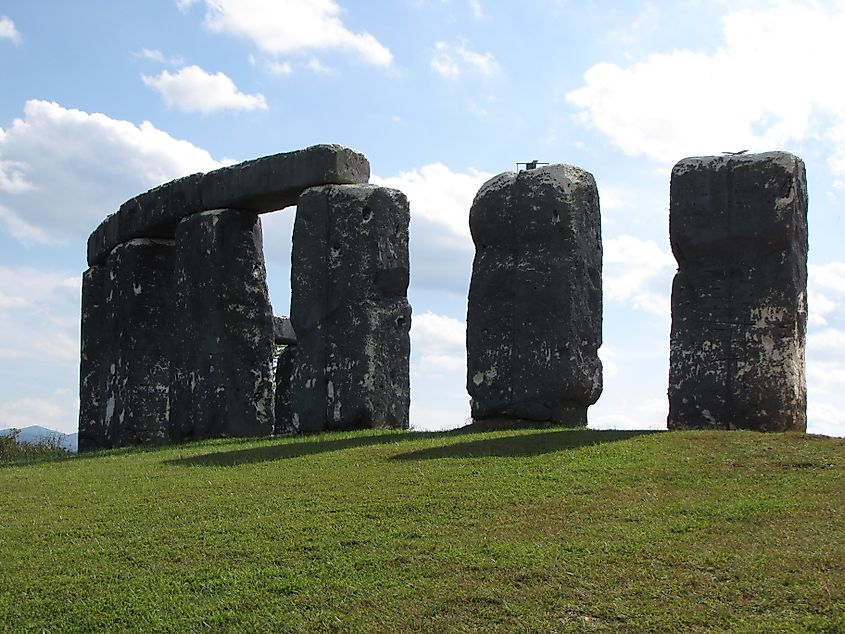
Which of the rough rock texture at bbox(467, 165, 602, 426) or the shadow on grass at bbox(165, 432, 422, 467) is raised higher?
the rough rock texture at bbox(467, 165, 602, 426)

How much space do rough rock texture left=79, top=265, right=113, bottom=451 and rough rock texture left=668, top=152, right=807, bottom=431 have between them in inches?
543

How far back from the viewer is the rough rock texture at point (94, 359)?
24859 mm

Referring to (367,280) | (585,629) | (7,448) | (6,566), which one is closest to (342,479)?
(6,566)

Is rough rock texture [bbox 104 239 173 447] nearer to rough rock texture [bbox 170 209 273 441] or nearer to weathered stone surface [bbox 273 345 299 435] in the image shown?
rough rock texture [bbox 170 209 273 441]

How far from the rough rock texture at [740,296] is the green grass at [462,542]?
4.36 feet

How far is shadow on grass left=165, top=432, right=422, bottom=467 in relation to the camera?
1495cm

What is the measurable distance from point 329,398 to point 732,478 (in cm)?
843

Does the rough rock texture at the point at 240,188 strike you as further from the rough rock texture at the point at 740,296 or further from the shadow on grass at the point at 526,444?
the shadow on grass at the point at 526,444

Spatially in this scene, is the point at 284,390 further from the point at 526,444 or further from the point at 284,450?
the point at 526,444

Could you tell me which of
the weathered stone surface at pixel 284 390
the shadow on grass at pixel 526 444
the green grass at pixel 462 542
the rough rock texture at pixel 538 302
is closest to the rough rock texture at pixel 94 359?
the weathered stone surface at pixel 284 390

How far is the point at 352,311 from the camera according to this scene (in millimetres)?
18406

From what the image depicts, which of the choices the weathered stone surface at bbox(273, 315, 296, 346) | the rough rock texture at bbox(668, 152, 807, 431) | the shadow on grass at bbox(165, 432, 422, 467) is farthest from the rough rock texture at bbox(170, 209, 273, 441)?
the rough rock texture at bbox(668, 152, 807, 431)

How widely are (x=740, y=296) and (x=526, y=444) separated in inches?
136

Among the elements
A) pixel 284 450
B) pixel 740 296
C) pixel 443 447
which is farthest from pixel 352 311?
pixel 740 296
